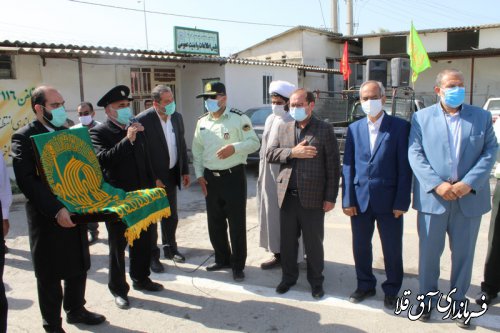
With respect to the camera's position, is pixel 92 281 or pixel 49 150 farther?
pixel 92 281

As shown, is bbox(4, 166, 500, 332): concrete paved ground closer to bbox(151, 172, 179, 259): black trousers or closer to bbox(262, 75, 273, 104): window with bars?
bbox(151, 172, 179, 259): black trousers

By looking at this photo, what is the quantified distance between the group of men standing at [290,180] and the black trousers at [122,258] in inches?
0.4

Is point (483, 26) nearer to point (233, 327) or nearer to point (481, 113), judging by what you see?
point (481, 113)

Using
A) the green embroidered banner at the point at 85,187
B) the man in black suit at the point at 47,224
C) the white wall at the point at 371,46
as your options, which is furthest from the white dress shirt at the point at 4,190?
the white wall at the point at 371,46

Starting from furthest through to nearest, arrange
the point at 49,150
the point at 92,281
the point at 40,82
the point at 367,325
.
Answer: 1. the point at 40,82
2. the point at 92,281
3. the point at 367,325
4. the point at 49,150

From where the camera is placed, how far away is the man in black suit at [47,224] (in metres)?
3.13

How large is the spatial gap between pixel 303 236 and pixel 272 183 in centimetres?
73

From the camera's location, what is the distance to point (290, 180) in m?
3.96

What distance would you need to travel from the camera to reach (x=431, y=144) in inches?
134

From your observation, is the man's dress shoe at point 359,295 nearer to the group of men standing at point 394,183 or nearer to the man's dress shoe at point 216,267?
the group of men standing at point 394,183

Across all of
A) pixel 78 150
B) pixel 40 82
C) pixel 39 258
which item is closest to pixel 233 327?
pixel 39 258

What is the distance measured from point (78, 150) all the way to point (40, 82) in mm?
7906

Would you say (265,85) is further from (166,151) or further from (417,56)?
(166,151)

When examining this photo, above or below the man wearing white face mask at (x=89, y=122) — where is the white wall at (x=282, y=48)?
above
